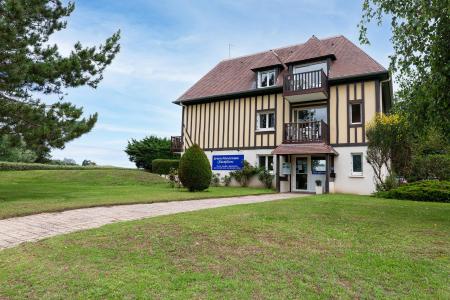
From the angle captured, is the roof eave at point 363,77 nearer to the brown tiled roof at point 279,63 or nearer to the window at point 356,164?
the brown tiled roof at point 279,63

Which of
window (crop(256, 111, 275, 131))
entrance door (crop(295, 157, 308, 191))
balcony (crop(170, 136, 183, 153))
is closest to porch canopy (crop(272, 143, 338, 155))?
entrance door (crop(295, 157, 308, 191))

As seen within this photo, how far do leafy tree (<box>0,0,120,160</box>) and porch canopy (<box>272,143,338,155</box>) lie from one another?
9.44 m

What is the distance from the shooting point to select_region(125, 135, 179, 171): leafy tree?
32.1 meters

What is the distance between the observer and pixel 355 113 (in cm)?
1738

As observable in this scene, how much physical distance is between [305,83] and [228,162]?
6.71 metres

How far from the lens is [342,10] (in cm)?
1005

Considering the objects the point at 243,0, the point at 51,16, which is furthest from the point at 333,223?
the point at 51,16

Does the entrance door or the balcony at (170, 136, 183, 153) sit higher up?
the balcony at (170, 136, 183, 153)

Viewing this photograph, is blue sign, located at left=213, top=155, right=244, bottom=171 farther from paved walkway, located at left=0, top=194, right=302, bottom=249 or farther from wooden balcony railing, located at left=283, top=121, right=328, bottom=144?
paved walkway, located at left=0, top=194, right=302, bottom=249

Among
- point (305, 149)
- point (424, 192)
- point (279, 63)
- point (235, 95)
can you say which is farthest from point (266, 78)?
point (424, 192)

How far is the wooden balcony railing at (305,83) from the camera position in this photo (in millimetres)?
17316

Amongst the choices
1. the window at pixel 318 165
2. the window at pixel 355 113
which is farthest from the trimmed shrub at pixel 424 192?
the window at pixel 355 113

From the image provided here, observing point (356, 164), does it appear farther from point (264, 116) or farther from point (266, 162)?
point (264, 116)

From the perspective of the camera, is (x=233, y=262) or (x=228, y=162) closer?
(x=233, y=262)
